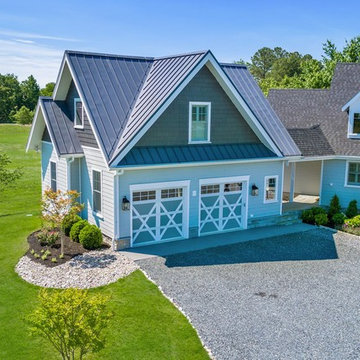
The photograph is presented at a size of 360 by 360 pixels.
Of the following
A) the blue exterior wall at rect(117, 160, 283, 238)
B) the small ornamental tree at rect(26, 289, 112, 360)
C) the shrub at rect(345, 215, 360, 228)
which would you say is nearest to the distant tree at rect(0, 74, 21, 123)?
the blue exterior wall at rect(117, 160, 283, 238)

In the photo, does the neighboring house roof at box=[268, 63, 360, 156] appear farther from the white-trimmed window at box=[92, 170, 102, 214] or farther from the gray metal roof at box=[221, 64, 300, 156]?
the white-trimmed window at box=[92, 170, 102, 214]

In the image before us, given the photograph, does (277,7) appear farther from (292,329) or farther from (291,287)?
(292,329)

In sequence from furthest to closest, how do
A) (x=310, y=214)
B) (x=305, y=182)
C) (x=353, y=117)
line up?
1. (x=305, y=182)
2. (x=353, y=117)
3. (x=310, y=214)

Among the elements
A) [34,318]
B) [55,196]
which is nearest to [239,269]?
[55,196]

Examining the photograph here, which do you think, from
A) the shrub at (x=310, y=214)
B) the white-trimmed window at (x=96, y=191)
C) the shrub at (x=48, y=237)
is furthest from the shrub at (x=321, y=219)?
the shrub at (x=48, y=237)

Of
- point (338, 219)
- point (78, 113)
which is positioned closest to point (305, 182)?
point (338, 219)

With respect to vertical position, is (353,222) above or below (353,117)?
below

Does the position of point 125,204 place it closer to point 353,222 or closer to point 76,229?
point 76,229
